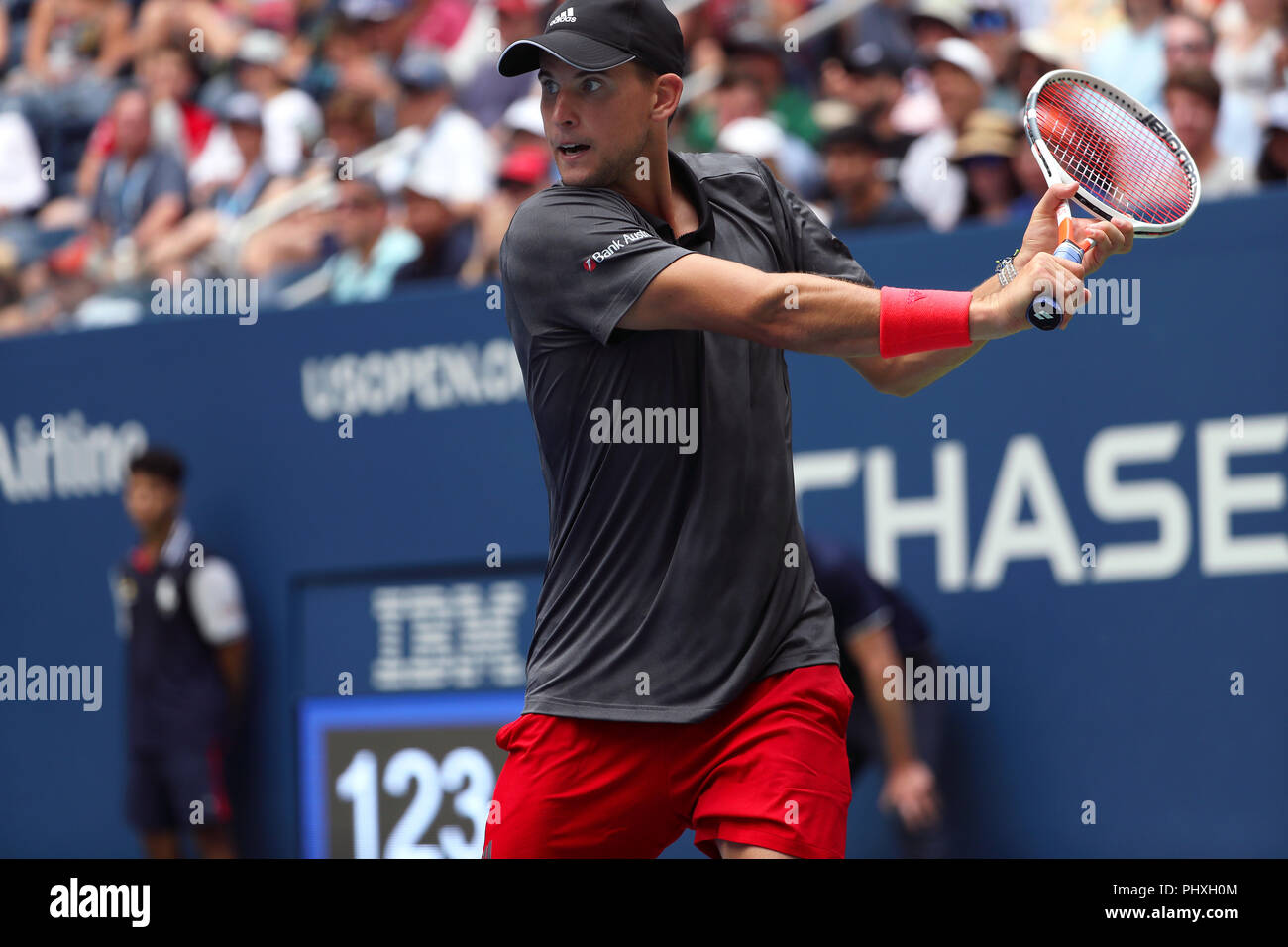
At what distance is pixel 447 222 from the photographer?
24.0ft

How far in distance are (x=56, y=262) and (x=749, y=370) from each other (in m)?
6.65

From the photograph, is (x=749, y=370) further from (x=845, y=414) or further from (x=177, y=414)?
(x=177, y=414)

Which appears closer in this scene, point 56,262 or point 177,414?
point 177,414

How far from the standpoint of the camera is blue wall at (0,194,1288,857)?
17.7ft

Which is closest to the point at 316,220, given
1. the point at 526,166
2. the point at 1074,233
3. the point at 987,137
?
the point at 526,166

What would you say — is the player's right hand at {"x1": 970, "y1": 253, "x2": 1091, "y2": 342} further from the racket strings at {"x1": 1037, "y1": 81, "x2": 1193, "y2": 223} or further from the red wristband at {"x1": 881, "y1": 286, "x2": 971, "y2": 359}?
the racket strings at {"x1": 1037, "y1": 81, "x2": 1193, "y2": 223}

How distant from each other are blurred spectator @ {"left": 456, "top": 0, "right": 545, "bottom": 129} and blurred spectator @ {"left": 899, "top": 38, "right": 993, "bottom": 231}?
2.01m

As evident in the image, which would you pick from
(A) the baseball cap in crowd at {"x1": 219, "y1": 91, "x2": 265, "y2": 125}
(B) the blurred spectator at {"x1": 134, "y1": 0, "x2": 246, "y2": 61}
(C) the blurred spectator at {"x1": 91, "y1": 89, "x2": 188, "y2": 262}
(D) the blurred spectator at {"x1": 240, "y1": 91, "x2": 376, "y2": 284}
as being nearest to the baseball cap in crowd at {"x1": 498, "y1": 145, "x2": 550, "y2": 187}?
(D) the blurred spectator at {"x1": 240, "y1": 91, "x2": 376, "y2": 284}

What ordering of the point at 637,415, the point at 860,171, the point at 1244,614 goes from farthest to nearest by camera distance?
the point at 860,171, the point at 1244,614, the point at 637,415

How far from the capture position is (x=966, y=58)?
678 cm

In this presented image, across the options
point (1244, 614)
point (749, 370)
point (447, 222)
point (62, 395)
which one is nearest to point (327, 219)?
point (447, 222)
